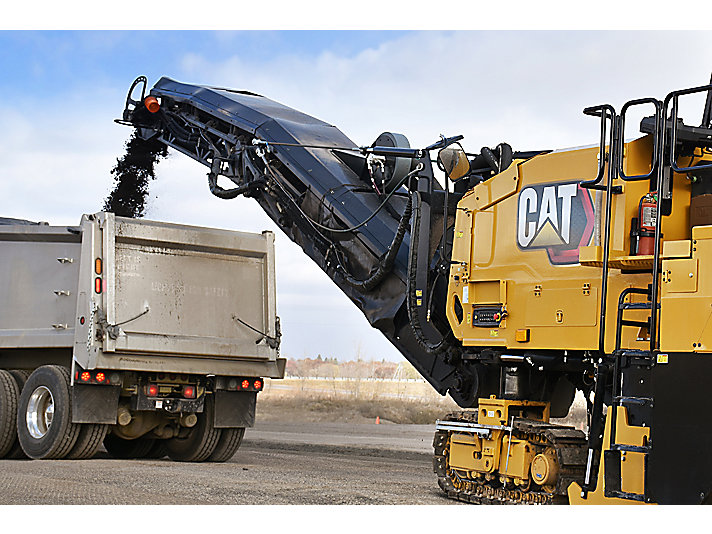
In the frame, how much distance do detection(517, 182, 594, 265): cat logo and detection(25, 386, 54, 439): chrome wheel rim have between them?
638cm

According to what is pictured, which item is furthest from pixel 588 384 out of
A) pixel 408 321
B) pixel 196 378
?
pixel 196 378

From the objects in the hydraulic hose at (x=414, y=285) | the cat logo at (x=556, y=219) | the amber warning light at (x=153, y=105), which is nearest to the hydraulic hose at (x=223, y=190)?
the amber warning light at (x=153, y=105)

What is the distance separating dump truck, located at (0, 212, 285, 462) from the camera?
471 inches

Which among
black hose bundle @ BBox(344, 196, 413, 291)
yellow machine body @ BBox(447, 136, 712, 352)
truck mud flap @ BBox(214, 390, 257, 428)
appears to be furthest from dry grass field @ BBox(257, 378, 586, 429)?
yellow machine body @ BBox(447, 136, 712, 352)

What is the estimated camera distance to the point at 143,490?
9.40 metres

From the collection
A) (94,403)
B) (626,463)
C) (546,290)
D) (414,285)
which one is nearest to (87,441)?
(94,403)

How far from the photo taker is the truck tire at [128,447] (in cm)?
1352

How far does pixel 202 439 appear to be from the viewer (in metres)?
12.9

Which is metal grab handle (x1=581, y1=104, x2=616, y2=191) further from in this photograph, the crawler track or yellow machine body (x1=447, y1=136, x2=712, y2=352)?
the crawler track

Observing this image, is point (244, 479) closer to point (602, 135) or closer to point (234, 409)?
point (234, 409)

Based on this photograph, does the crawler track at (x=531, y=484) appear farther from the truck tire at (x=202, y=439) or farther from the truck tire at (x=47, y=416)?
the truck tire at (x=47, y=416)

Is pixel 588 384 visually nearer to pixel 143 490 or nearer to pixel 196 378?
pixel 143 490

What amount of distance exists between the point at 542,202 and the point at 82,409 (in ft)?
19.5

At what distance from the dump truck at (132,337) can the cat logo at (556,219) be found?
4.80 meters
